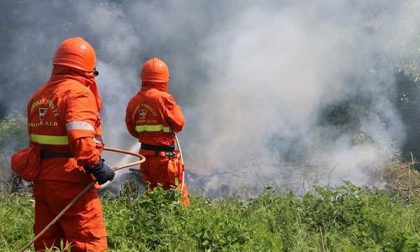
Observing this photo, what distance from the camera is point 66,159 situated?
3207 mm

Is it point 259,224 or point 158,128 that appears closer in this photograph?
point 259,224

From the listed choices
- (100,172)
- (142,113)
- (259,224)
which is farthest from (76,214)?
(142,113)

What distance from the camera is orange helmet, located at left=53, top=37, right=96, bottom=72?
10.8 ft

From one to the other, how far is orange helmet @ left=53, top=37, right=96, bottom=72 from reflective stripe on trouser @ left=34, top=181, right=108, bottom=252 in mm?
808

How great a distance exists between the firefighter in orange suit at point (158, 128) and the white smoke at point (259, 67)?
2957 millimetres

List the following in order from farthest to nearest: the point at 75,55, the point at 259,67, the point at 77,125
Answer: the point at 259,67 < the point at 75,55 < the point at 77,125

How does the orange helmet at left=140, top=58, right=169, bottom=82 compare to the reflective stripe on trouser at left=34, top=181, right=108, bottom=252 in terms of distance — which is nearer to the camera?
the reflective stripe on trouser at left=34, top=181, right=108, bottom=252

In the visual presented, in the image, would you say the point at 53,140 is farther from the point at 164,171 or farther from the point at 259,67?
the point at 259,67

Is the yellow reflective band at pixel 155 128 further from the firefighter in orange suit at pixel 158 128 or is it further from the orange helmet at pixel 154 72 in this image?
the orange helmet at pixel 154 72

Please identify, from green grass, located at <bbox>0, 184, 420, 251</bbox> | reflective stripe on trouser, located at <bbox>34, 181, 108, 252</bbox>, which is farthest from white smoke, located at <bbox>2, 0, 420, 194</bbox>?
reflective stripe on trouser, located at <bbox>34, 181, 108, 252</bbox>

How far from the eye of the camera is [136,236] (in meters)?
3.55

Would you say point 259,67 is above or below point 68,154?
above

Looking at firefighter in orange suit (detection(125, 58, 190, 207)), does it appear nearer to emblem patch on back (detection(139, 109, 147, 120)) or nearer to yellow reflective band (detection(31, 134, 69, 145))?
emblem patch on back (detection(139, 109, 147, 120))

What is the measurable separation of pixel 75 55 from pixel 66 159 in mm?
715
